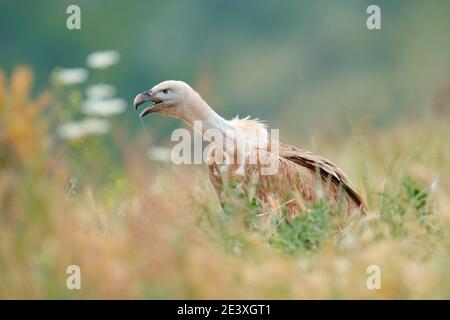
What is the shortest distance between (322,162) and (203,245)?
2.81 metres

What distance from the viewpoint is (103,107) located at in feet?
35.8

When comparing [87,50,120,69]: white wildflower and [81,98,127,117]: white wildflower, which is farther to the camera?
[87,50,120,69]: white wildflower

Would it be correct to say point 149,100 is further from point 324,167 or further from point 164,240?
point 164,240

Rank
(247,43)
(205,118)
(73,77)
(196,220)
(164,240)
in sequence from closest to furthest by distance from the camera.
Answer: (164,240) < (196,220) < (205,118) < (73,77) < (247,43)

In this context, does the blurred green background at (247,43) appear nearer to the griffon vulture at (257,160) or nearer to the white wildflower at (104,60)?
the white wildflower at (104,60)

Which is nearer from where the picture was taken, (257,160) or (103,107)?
(257,160)

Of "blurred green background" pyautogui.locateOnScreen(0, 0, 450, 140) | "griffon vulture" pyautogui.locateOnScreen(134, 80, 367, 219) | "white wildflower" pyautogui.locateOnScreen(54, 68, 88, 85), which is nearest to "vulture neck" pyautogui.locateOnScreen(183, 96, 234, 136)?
"griffon vulture" pyautogui.locateOnScreen(134, 80, 367, 219)

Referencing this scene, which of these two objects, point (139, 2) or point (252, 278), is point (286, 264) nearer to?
point (252, 278)

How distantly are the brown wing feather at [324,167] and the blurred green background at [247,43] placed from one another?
30.0 m

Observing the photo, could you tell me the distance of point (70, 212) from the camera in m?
6.68

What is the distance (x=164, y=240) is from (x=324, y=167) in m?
3.22

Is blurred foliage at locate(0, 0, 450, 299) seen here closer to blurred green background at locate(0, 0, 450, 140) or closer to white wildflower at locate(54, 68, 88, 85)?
white wildflower at locate(54, 68, 88, 85)

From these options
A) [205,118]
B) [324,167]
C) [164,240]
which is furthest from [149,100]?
[164,240]

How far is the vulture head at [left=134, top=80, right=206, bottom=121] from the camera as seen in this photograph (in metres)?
9.40
